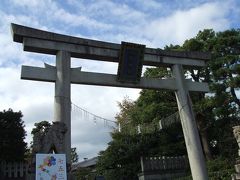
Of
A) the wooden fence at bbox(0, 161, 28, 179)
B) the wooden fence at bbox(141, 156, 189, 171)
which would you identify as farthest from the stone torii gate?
the wooden fence at bbox(0, 161, 28, 179)

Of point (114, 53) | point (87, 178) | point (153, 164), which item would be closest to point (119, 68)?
point (114, 53)

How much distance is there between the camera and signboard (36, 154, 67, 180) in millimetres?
7117

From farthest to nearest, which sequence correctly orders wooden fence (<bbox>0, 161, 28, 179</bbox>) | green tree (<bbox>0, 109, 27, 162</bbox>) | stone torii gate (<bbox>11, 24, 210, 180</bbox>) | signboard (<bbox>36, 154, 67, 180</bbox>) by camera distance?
green tree (<bbox>0, 109, 27, 162</bbox>), wooden fence (<bbox>0, 161, 28, 179</bbox>), stone torii gate (<bbox>11, 24, 210, 180</bbox>), signboard (<bbox>36, 154, 67, 180</bbox>)

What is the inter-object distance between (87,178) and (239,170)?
12276 mm

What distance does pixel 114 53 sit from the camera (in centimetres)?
1128

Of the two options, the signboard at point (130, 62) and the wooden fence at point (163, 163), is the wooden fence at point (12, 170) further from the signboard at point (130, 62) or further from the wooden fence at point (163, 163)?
the signboard at point (130, 62)

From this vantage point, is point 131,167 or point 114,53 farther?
point 131,167

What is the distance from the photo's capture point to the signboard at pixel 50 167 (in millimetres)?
7117

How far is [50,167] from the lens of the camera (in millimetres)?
7273

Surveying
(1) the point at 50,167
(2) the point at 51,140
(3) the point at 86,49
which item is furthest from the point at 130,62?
(1) the point at 50,167

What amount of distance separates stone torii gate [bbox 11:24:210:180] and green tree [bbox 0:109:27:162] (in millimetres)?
6579

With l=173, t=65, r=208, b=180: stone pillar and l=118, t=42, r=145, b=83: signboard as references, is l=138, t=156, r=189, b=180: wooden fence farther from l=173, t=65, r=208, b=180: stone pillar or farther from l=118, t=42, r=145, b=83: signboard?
l=118, t=42, r=145, b=83: signboard

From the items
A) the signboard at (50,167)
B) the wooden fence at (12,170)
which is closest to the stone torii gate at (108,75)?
the signboard at (50,167)

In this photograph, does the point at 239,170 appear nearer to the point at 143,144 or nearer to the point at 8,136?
the point at 143,144
